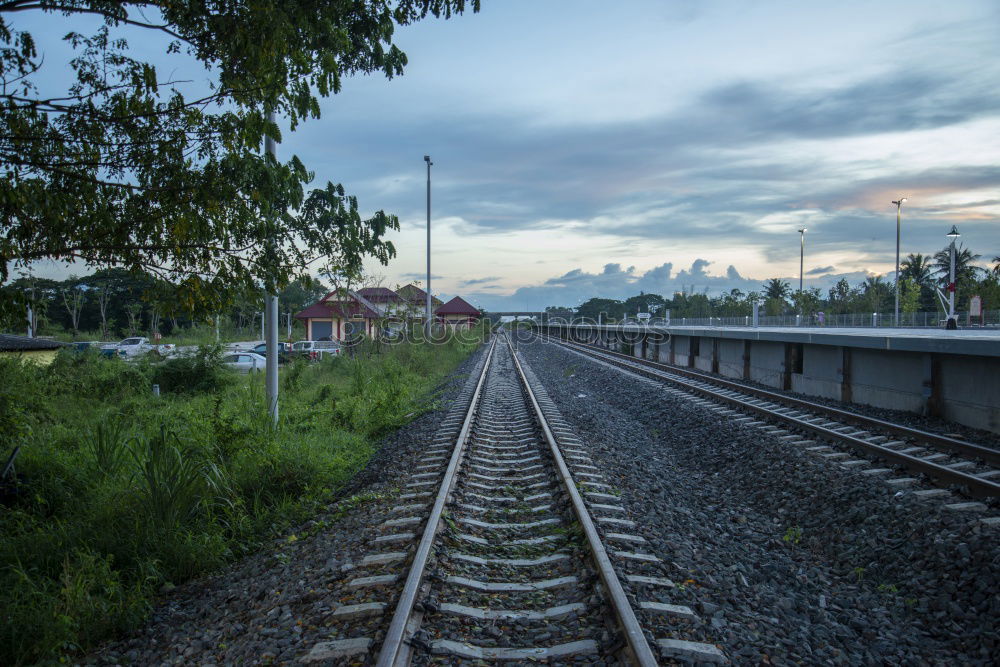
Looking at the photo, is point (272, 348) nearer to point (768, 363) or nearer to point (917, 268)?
point (768, 363)

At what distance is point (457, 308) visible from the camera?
10556 cm

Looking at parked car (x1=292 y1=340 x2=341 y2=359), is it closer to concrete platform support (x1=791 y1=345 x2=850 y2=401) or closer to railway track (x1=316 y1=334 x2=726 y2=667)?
concrete platform support (x1=791 y1=345 x2=850 y2=401)

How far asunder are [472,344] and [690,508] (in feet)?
125

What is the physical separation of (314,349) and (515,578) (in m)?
32.0

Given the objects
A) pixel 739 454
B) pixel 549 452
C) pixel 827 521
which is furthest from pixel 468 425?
pixel 827 521

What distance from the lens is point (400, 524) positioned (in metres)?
5.61

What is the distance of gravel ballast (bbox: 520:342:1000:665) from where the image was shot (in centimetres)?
399

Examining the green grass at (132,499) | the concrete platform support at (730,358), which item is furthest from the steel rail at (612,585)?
the concrete platform support at (730,358)

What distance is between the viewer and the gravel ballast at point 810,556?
3988 millimetres

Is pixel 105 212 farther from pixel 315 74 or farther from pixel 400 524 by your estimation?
pixel 400 524

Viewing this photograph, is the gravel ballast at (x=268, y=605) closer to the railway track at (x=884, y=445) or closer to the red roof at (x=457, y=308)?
the railway track at (x=884, y=445)

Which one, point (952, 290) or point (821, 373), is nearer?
point (821, 373)

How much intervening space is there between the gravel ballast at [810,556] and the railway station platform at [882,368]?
4.08m

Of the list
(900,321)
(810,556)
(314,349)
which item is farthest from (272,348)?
(900,321)
